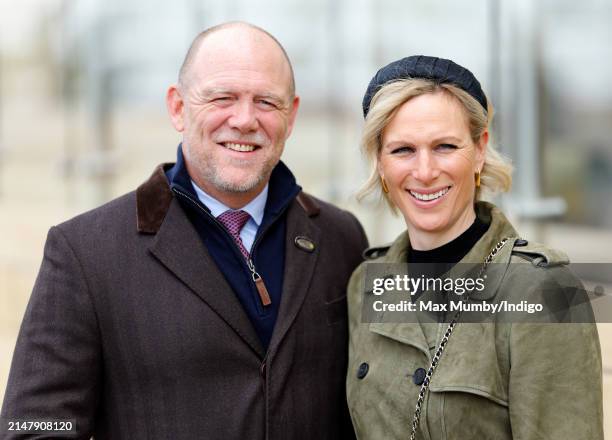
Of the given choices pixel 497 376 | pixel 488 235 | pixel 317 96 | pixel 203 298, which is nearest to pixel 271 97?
pixel 203 298

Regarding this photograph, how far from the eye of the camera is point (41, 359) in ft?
6.63

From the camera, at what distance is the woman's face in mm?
2000

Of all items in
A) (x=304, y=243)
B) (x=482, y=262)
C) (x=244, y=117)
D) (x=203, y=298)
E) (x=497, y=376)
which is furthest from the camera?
(x=304, y=243)

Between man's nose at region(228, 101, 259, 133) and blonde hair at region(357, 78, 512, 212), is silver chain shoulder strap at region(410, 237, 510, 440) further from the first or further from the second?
man's nose at region(228, 101, 259, 133)

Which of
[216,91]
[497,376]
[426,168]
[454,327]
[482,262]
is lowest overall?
[497,376]


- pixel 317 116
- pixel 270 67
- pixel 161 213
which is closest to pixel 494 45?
pixel 317 116

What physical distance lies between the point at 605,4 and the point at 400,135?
2341 mm

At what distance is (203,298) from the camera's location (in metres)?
2.09

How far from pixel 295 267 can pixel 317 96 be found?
10.2 ft

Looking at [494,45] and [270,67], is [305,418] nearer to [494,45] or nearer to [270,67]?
[270,67]

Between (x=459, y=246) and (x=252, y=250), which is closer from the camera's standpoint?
(x=459, y=246)

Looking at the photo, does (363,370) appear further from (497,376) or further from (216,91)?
(216,91)

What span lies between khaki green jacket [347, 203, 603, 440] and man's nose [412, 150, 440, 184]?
0.19 meters

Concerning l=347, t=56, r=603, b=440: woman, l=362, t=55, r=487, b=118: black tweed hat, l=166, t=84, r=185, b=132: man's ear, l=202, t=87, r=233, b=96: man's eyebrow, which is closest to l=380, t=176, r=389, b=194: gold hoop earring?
l=347, t=56, r=603, b=440: woman
